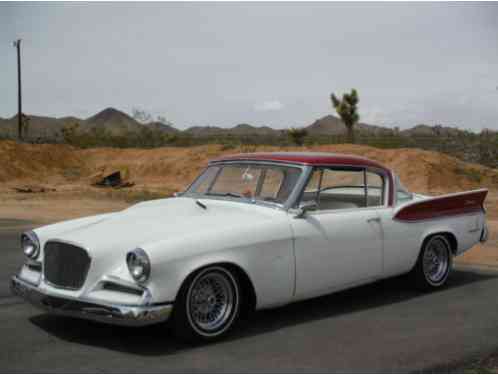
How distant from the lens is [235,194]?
6.54m

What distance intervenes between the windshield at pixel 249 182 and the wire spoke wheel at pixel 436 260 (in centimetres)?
194

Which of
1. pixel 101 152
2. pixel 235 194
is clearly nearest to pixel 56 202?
pixel 235 194

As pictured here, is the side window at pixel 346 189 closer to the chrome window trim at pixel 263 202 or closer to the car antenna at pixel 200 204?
the chrome window trim at pixel 263 202

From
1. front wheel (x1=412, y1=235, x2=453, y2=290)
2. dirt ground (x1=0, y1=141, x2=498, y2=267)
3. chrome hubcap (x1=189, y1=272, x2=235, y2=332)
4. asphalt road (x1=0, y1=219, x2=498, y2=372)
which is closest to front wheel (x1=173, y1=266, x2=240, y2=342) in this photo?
chrome hubcap (x1=189, y1=272, x2=235, y2=332)

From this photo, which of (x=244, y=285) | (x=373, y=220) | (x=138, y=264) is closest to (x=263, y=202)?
(x=244, y=285)

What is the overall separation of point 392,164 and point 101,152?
754 inches

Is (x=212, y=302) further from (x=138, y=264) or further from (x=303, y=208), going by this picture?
(x=303, y=208)

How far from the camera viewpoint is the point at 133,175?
3391cm

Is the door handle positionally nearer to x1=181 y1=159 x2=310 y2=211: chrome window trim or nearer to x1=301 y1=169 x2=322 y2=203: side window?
x1=301 y1=169 x2=322 y2=203: side window

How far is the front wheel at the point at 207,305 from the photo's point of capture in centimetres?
513

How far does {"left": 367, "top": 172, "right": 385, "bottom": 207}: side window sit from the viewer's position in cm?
694

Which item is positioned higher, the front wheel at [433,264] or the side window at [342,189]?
the side window at [342,189]

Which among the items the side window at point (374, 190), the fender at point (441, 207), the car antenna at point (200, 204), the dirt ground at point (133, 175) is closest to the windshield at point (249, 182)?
the car antenna at point (200, 204)

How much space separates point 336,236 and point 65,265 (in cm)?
242
